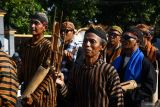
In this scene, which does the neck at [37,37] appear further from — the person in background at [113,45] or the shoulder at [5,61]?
the shoulder at [5,61]

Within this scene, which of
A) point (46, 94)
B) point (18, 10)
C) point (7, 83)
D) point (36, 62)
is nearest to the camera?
point (7, 83)

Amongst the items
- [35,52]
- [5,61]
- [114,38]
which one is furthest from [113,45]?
[5,61]

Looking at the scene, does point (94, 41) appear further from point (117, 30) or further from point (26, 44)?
point (117, 30)

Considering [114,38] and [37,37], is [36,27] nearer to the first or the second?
[37,37]

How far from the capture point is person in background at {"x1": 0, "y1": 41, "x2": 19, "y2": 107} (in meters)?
4.90

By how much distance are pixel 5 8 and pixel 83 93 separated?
67.9 ft

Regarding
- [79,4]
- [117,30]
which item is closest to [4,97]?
[117,30]

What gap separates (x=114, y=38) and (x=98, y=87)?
2963 mm

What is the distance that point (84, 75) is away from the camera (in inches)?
225

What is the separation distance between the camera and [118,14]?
3419 cm

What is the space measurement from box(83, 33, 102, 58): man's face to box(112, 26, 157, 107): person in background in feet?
3.31

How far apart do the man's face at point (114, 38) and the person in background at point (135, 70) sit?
1.25 metres

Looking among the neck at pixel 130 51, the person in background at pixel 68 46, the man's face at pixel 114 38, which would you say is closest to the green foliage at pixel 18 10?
the man's face at pixel 114 38

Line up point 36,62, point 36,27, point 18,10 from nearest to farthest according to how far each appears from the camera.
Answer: point 36,62
point 36,27
point 18,10
